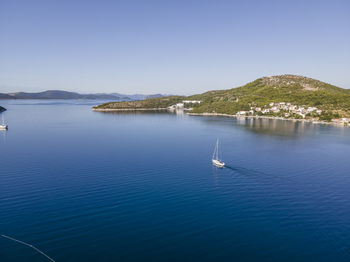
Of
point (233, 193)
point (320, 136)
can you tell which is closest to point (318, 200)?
point (233, 193)

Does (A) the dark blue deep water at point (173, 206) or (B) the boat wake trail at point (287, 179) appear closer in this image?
(A) the dark blue deep water at point (173, 206)

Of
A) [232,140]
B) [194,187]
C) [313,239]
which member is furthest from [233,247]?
[232,140]

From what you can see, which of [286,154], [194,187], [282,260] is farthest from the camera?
[286,154]

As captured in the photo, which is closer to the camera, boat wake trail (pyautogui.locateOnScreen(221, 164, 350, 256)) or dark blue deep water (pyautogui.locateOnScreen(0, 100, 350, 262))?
dark blue deep water (pyautogui.locateOnScreen(0, 100, 350, 262))

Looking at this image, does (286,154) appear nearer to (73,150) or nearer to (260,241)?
(260,241)

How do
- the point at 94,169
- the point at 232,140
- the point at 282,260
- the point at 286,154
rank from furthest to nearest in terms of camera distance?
the point at 232,140 → the point at 286,154 → the point at 94,169 → the point at 282,260

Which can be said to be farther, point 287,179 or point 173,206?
point 287,179

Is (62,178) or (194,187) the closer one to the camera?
(194,187)

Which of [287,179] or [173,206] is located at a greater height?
[287,179]
